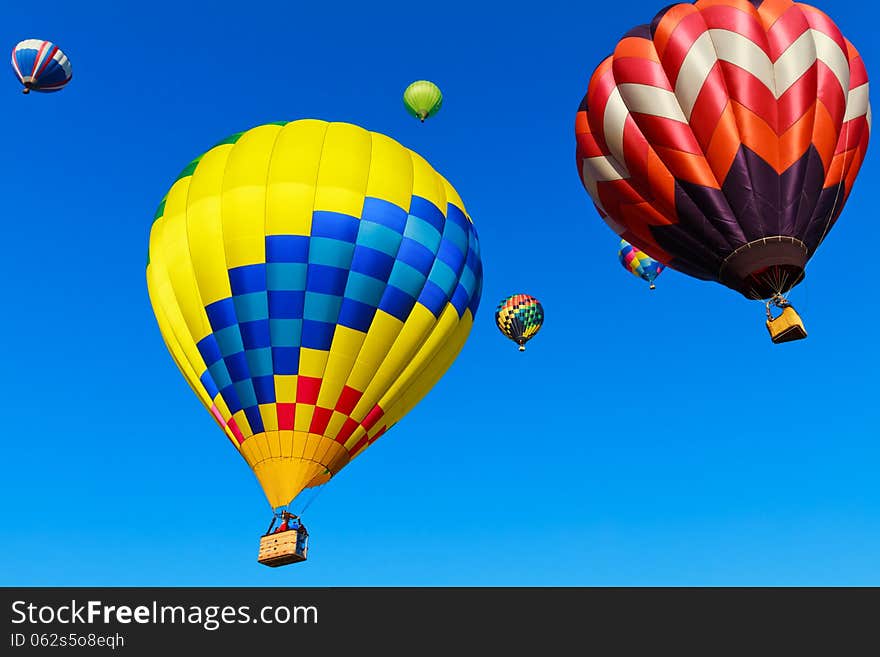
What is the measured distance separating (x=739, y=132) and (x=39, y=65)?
740 inches

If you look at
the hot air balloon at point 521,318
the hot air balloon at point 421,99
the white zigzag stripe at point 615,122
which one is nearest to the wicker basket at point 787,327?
the white zigzag stripe at point 615,122

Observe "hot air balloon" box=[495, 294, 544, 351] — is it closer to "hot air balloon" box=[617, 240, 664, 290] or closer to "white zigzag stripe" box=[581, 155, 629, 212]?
"hot air balloon" box=[617, 240, 664, 290]

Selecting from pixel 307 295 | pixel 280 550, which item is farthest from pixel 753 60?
pixel 280 550

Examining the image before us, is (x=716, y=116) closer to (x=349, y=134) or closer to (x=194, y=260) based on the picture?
(x=349, y=134)

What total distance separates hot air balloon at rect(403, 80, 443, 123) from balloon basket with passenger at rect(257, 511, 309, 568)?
460 inches

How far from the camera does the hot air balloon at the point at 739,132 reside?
12.1 m

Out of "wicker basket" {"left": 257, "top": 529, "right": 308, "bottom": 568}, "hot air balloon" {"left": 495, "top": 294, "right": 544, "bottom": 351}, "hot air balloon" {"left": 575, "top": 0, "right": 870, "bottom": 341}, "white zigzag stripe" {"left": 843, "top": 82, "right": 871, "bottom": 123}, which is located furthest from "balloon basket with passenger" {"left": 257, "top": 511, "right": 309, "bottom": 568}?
"hot air balloon" {"left": 495, "top": 294, "right": 544, "bottom": 351}

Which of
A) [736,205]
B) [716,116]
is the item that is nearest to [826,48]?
[716,116]

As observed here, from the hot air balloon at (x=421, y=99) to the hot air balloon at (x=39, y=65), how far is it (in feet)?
32.6

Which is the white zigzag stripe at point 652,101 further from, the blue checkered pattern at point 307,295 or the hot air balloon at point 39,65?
the hot air balloon at point 39,65

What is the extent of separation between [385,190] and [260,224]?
7.26 ft

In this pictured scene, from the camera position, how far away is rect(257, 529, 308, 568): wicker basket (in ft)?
38.4

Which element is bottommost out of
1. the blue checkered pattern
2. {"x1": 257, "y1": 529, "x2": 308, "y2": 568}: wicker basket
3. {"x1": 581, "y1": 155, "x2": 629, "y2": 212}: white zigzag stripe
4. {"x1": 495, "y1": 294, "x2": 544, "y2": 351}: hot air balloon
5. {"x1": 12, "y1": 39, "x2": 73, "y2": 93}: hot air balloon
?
{"x1": 257, "y1": 529, "x2": 308, "y2": 568}: wicker basket

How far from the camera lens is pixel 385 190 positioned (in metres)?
14.2
